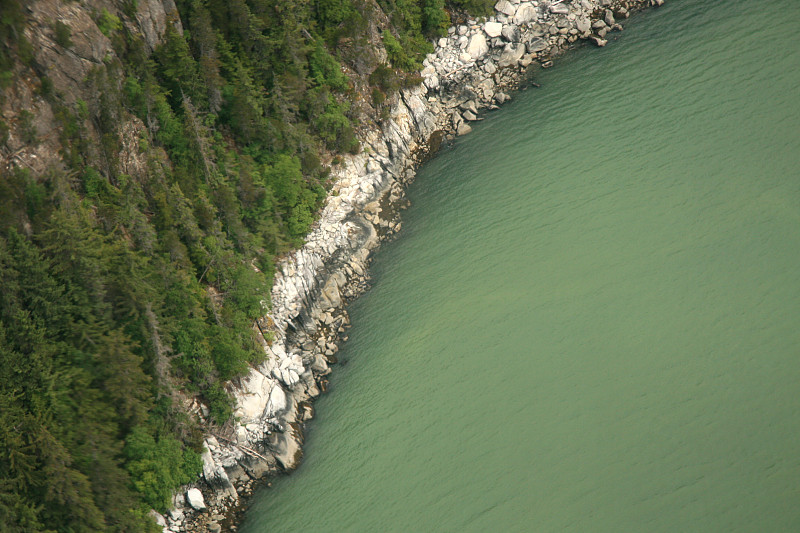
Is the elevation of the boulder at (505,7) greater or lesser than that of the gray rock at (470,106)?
greater

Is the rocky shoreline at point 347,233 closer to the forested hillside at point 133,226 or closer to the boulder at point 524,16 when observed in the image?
the boulder at point 524,16

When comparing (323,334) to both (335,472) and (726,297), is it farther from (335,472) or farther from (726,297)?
(726,297)

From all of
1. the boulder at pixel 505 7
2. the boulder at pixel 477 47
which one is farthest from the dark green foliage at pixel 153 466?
the boulder at pixel 505 7

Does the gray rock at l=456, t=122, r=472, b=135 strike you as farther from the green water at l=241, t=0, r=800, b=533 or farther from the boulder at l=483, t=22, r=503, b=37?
the boulder at l=483, t=22, r=503, b=37

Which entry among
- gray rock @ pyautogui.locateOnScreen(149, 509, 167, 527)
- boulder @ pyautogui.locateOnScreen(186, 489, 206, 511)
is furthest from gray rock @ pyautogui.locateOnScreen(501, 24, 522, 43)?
gray rock @ pyautogui.locateOnScreen(149, 509, 167, 527)

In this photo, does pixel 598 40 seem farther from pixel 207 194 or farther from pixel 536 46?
pixel 207 194
